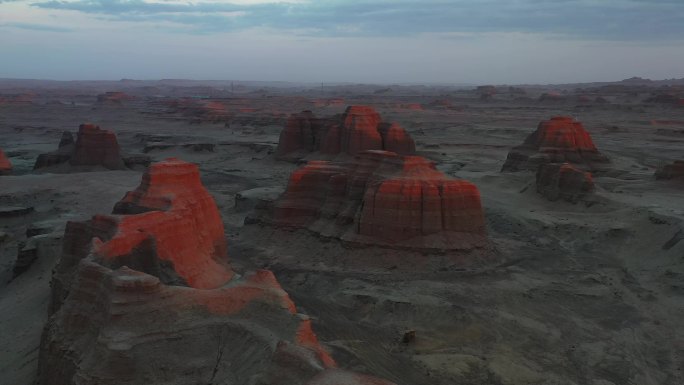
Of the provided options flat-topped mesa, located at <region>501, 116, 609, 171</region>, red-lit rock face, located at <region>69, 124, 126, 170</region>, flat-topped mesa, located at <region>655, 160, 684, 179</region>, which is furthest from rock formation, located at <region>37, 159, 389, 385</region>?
red-lit rock face, located at <region>69, 124, 126, 170</region>

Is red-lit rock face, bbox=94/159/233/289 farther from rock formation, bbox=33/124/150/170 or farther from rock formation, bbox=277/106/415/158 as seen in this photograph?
rock formation, bbox=33/124/150/170

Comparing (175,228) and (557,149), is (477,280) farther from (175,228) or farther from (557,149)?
(557,149)

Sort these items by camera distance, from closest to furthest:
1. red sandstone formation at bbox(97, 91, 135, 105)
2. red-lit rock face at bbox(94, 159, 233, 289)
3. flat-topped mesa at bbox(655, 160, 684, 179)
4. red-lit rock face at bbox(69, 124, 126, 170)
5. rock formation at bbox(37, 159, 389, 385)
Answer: rock formation at bbox(37, 159, 389, 385) < red-lit rock face at bbox(94, 159, 233, 289) < flat-topped mesa at bbox(655, 160, 684, 179) < red-lit rock face at bbox(69, 124, 126, 170) < red sandstone formation at bbox(97, 91, 135, 105)

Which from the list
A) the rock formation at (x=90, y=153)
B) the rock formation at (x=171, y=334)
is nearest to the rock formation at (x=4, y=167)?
the rock formation at (x=90, y=153)

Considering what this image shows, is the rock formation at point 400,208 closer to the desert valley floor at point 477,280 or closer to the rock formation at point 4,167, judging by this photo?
the desert valley floor at point 477,280

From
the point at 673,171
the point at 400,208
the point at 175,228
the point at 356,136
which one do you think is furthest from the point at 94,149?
the point at 673,171

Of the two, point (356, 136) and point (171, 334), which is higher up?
point (171, 334)

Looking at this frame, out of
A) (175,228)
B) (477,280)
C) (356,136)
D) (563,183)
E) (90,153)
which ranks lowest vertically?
(477,280)
